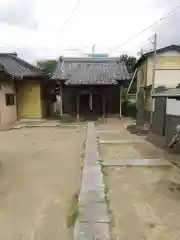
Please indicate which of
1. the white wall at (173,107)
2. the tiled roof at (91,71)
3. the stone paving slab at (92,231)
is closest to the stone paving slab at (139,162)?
the white wall at (173,107)

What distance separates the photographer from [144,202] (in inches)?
177

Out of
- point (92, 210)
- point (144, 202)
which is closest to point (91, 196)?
point (92, 210)

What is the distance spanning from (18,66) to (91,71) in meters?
5.99

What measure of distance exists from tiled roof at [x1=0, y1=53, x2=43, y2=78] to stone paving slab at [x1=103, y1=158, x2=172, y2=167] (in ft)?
42.9

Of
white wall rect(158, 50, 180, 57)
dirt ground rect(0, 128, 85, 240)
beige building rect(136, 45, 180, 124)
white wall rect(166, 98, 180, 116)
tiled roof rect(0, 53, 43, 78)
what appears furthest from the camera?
white wall rect(158, 50, 180, 57)

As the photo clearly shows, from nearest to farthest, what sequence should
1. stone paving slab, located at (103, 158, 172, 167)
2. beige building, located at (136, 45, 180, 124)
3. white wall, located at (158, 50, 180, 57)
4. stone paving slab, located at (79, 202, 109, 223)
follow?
stone paving slab, located at (79, 202, 109, 223) < stone paving slab, located at (103, 158, 172, 167) < beige building, located at (136, 45, 180, 124) < white wall, located at (158, 50, 180, 57)

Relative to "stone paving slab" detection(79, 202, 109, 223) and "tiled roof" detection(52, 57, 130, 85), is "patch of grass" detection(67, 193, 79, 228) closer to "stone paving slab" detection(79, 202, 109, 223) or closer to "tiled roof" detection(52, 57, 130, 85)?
"stone paving slab" detection(79, 202, 109, 223)

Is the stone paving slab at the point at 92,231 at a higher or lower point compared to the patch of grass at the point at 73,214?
higher

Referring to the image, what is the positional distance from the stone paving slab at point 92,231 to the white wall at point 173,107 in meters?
6.52

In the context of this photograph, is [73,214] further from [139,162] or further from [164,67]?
[164,67]

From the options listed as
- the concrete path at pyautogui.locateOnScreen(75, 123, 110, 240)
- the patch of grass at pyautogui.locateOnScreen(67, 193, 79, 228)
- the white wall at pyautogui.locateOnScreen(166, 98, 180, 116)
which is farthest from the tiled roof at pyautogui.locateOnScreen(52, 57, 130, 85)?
the patch of grass at pyautogui.locateOnScreen(67, 193, 79, 228)

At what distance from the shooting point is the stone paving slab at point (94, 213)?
12.1ft

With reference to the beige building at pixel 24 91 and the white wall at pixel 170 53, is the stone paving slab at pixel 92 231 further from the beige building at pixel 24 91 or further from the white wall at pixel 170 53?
the white wall at pixel 170 53

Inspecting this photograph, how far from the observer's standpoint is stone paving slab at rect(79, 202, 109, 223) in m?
3.69
